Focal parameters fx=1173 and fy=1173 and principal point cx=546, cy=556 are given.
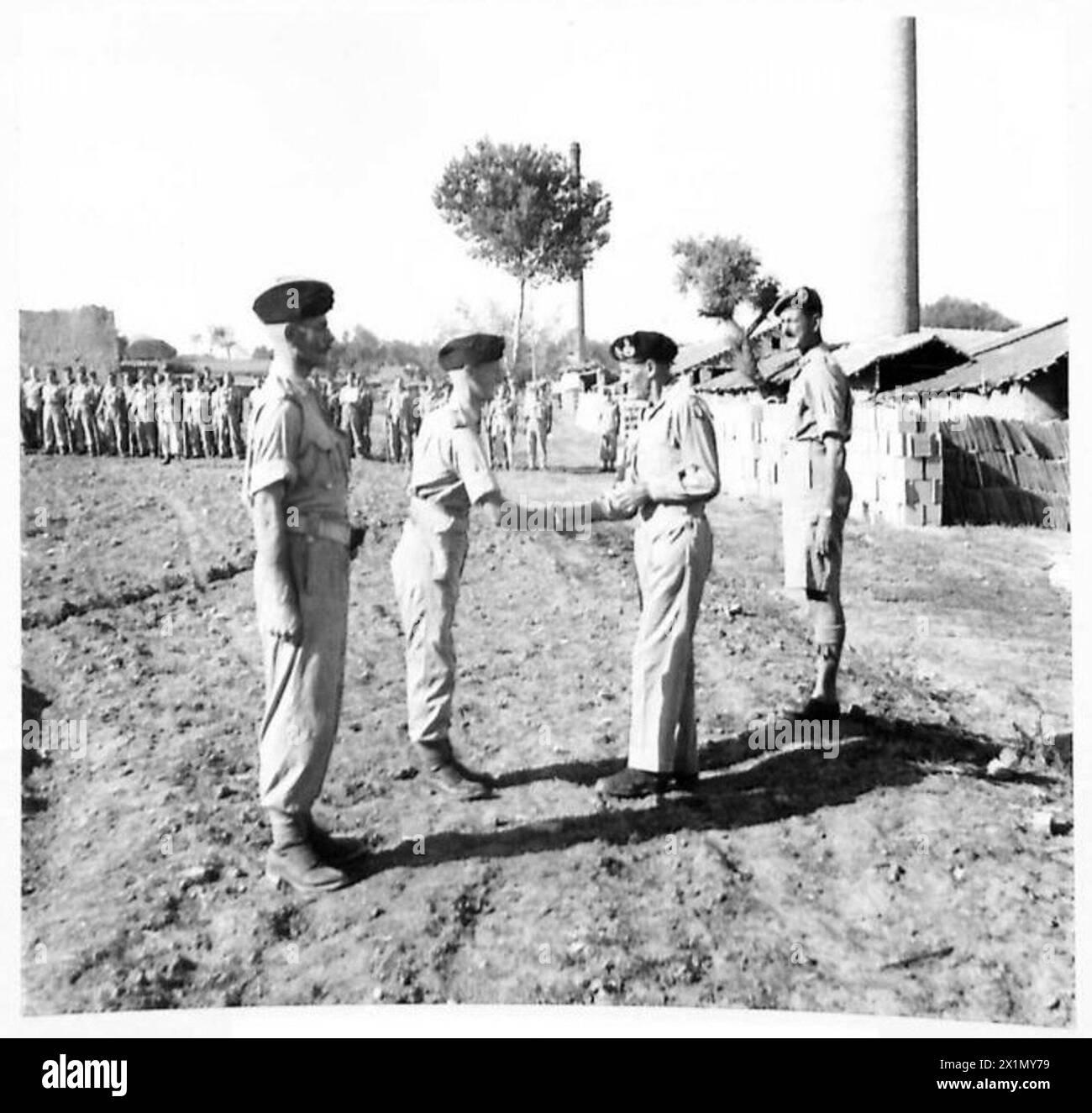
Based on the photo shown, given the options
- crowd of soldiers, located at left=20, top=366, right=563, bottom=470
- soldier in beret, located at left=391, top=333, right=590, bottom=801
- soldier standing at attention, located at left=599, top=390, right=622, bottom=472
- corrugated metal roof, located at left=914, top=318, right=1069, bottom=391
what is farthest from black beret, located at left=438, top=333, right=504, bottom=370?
corrugated metal roof, located at left=914, top=318, right=1069, bottom=391

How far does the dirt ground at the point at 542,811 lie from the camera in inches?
187

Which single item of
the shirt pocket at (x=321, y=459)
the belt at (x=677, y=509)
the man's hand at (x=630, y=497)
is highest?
the shirt pocket at (x=321, y=459)

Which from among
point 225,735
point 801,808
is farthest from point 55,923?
point 801,808

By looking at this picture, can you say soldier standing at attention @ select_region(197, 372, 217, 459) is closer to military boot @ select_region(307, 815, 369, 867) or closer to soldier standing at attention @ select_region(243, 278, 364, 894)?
soldier standing at attention @ select_region(243, 278, 364, 894)

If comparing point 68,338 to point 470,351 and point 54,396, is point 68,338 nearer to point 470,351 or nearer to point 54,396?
point 54,396

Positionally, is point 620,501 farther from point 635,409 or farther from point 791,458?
point 791,458

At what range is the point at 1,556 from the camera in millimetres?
5555

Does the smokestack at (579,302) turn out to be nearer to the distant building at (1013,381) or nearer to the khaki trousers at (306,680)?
the khaki trousers at (306,680)

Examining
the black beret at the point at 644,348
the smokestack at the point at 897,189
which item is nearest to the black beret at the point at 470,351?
the black beret at the point at 644,348

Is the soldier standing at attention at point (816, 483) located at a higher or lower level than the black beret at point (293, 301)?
lower

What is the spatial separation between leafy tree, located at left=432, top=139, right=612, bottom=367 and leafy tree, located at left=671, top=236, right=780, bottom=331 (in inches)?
20.8

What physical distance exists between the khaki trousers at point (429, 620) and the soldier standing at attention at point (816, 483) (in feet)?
5.92

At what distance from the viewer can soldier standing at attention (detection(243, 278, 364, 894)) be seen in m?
4.41
